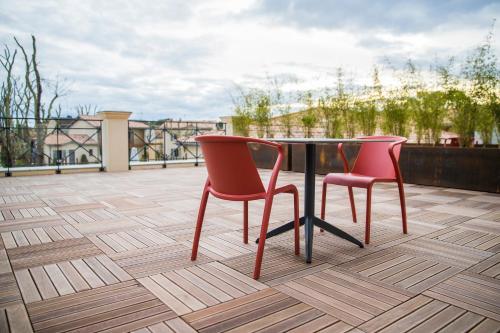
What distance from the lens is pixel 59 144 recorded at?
288 inches

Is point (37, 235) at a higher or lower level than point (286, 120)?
lower

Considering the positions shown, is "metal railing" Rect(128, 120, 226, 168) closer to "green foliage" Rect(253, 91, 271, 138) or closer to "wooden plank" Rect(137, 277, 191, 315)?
"green foliage" Rect(253, 91, 271, 138)

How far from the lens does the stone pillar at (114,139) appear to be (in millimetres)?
7227

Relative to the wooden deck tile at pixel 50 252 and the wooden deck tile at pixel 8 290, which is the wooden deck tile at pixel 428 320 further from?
the wooden deck tile at pixel 50 252

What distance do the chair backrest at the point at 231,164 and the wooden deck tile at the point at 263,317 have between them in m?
0.57

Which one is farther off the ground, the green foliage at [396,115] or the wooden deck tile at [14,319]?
the green foliage at [396,115]

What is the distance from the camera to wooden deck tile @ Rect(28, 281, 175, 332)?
4.37ft

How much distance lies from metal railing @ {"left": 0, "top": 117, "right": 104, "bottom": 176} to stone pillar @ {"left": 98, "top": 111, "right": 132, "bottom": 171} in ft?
0.74

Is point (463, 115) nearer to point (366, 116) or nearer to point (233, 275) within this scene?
point (366, 116)

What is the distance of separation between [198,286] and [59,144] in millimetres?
6759

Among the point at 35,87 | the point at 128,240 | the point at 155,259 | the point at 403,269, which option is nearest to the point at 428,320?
the point at 403,269

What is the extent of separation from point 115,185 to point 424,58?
4.93 m

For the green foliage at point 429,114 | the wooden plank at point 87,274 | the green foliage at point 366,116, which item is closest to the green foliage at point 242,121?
the green foliage at point 366,116

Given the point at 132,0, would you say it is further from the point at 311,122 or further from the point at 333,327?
the point at 333,327
